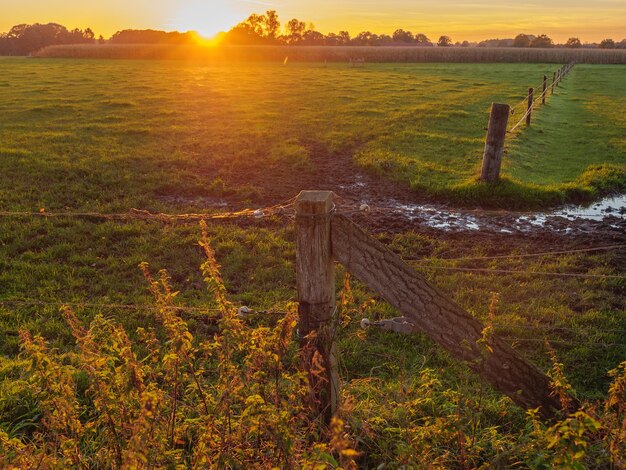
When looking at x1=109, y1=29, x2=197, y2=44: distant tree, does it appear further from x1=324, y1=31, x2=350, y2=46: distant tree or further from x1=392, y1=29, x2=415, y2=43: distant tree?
x1=392, y1=29, x2=415, y2=43: distant tree

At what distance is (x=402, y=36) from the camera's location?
139m

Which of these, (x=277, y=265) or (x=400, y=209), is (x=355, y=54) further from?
(x=400, y=209)

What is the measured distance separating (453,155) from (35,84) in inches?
1176

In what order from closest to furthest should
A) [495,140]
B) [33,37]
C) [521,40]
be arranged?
[495,140] → [33,37] → [521,40]

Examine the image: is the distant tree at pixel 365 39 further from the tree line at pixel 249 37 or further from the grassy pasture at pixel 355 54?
the grassy pasture at pixel 355 54

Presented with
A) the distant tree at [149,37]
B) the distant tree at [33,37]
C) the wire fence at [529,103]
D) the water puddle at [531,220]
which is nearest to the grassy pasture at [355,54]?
the wire fence at [529,103]

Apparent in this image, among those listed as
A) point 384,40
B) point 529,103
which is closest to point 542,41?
point 384,40

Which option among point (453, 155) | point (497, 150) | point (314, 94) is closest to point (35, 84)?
point (314, 94)

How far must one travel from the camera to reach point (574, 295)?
721 cm

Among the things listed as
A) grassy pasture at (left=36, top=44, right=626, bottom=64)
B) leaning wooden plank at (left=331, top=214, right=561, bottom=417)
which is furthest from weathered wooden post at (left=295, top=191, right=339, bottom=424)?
grassy pasture at (left=36, top=44, right=626, bottom=64)

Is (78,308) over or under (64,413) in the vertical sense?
under

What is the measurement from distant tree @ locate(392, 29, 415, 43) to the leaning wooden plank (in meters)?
144

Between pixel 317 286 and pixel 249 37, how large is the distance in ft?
417

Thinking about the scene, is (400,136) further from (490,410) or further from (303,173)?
(490,410)
